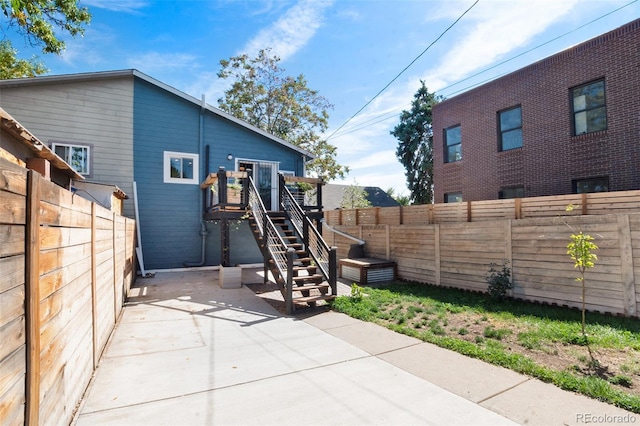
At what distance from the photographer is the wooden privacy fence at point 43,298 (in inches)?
56.1

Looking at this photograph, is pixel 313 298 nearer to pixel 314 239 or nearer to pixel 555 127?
pixel 314 239

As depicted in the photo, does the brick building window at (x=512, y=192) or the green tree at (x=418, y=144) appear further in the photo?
the green tree at (x=418, y=144)

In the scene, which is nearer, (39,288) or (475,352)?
(39,288)

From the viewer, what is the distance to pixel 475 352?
4004 mm

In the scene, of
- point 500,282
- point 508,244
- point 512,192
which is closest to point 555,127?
point 512,192

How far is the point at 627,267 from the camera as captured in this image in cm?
527

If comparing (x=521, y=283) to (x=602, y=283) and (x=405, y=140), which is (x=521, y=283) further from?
(x=405, y=140)

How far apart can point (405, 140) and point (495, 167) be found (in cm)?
1282

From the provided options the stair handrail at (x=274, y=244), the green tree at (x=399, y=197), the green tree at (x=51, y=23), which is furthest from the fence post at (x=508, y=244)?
the green tree at (x=399, y=197)

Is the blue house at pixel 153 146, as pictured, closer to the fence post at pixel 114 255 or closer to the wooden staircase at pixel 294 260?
the wooden staircase at pixel 294 260

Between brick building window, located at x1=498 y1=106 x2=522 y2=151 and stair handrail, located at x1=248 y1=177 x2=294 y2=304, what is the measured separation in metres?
8.89

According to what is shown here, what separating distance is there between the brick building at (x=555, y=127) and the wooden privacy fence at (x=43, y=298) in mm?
11332

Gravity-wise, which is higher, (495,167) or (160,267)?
(495,167)

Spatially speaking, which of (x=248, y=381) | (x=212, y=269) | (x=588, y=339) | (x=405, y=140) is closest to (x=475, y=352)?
(x=588, y=339)
